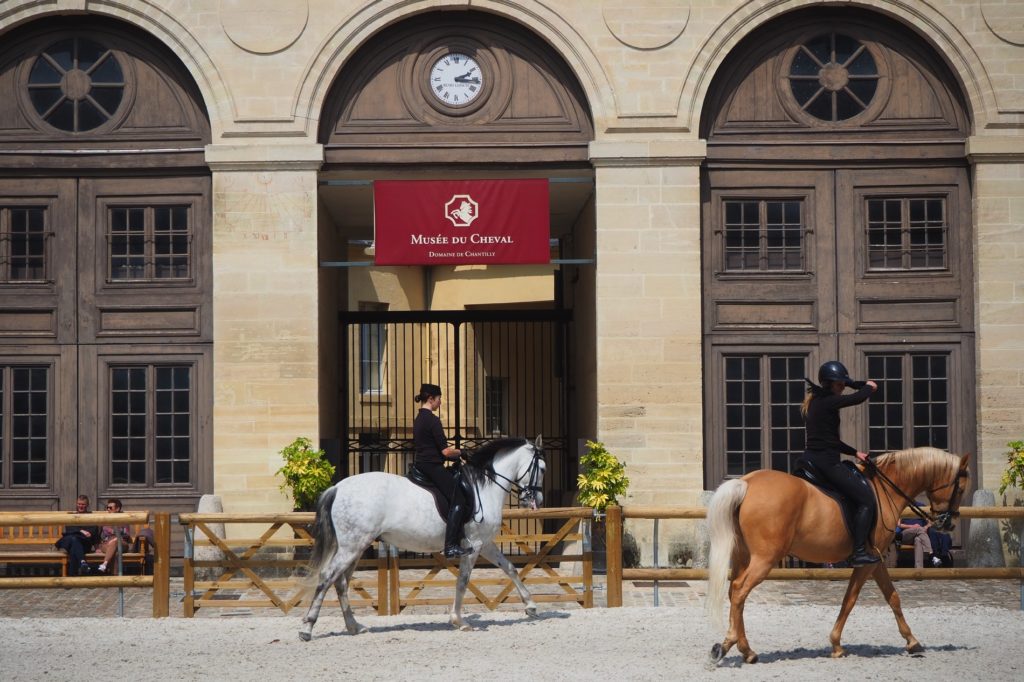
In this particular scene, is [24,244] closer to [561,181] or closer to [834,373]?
[561,181]

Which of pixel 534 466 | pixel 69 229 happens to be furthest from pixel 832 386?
pixel 69 229

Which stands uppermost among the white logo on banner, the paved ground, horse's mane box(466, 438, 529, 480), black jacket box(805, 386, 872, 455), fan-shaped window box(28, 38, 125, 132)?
fan-shaped window box(28, 38, 125, 132)

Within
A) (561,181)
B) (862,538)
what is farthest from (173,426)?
(862,538)

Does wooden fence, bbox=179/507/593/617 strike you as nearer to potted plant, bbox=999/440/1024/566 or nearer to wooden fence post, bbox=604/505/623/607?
wooden fence post, bbox=604/505/623/607

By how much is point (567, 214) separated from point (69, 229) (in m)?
7.55

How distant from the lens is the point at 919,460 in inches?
445

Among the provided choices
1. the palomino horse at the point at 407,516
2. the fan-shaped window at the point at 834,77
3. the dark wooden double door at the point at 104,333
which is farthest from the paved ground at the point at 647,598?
the fan-shaped window at the point at 834,77

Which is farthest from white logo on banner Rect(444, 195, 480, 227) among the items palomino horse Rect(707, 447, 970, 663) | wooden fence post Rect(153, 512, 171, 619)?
palomino horse Rect(707, 447, 970, 663)

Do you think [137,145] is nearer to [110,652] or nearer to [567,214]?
[567,214]

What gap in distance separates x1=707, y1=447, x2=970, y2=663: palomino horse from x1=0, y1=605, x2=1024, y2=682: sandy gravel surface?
468 millimetres

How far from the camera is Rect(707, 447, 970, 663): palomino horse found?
416 inches

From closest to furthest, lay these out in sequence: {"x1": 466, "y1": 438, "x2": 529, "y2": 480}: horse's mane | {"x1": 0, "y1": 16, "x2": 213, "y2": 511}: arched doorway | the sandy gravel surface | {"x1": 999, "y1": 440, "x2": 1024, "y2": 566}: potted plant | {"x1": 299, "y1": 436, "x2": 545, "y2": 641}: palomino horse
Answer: the sandy gravel surface
{"x1": 299, "y1": 436, "x2": 545, "y2": 641}: palomino horse
{"x1": 466, "y1": 438, "x2": 529, "y2": 480}: horse's mane
{"x1": 999, "y1": 440, "x2": 1024, "y2": 566}: potted plant
{"x1": 0, "y1": 16, "x2": 213, "y2": 511}: arched doorway

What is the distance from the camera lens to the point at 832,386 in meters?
11.3

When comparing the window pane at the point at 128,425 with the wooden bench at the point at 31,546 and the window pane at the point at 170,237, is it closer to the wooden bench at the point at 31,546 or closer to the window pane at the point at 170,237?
the wooden bench at the point at 31,546
